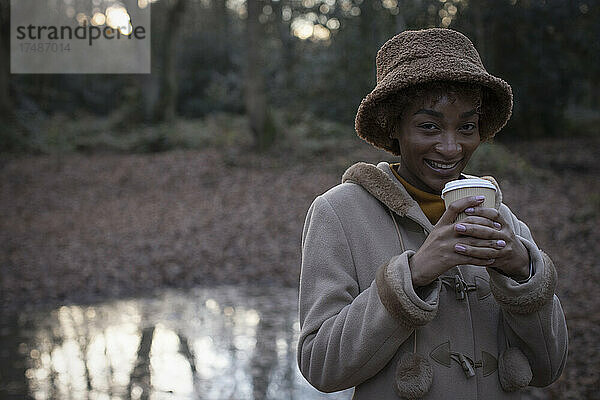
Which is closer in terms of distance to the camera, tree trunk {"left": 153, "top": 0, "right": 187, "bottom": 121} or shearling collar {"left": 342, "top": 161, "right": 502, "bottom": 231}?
shearling collar {"left": 342, "top": 161, "right": 502, "bottom": 231}

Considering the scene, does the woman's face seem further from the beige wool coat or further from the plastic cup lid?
the plastic cup lid

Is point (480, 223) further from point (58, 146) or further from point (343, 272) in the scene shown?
point (58, 146)

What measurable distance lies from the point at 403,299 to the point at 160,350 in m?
5.00

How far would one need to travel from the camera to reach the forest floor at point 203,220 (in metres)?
8.51

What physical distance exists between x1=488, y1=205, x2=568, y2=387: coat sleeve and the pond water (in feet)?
11.2

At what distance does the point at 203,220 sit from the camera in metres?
12.1

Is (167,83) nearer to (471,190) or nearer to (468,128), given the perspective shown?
(468,128)

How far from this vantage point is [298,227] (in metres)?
11.6

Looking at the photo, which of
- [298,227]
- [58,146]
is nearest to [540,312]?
[298,227]

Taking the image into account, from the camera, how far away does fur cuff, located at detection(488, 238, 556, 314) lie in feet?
5.66

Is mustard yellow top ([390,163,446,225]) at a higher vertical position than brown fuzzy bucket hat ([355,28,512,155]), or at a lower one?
lower

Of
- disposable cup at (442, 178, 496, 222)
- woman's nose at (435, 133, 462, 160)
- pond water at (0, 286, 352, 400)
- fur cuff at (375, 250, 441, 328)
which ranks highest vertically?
woman's nose at (435, 133, 462, 160)

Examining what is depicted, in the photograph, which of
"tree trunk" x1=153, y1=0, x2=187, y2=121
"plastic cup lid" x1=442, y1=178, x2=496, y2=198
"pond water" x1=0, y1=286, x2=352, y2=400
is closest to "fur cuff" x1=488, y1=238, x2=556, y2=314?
"plastic cup lid" x1=442, y1=178, x2=496, y2=198

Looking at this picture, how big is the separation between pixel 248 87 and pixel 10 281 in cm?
1004
